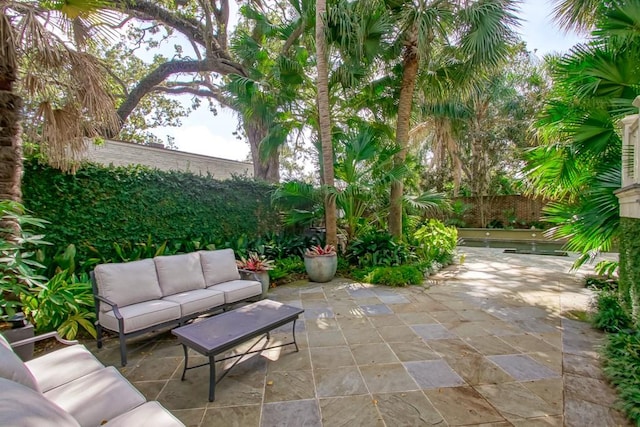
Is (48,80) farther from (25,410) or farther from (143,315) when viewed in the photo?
(25,410)

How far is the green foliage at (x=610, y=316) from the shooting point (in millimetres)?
3358

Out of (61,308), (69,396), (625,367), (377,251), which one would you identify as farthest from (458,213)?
(69,396)

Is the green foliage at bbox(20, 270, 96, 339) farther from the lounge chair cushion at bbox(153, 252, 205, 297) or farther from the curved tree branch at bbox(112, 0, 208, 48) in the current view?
the curved tree branch at bbox(112, 0, 208, 48)

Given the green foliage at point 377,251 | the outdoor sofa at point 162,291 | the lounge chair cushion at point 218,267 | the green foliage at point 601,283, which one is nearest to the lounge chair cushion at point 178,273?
the outdoor sofa at point 162,291

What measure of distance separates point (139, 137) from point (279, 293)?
1316 cm

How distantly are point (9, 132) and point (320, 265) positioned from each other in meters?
4.65

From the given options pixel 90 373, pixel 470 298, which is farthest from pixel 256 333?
pixel 470 298

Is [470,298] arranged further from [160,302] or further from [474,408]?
[160,302]

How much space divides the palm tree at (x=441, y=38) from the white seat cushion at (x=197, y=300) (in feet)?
14.4

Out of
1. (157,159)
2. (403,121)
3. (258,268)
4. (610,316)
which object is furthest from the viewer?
(157,159)

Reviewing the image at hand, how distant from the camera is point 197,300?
3.54 m

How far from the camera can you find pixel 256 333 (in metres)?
2.58

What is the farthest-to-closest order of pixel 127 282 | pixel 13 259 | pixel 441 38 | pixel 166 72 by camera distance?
pixel 166 72 → pixel 441 38 → pixel 127 282 → pixel 13 259

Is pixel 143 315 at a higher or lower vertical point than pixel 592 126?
lower
